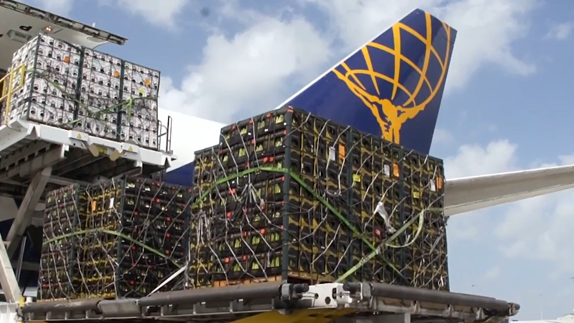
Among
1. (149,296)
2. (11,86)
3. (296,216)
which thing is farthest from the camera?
(11,86)

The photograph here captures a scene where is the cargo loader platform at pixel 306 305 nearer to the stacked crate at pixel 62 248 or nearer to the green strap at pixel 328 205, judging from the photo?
the green strap at pixel 328 205

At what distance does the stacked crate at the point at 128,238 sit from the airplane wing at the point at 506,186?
6825 mm

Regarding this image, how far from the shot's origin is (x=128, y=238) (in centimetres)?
921

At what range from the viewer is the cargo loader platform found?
233 inches

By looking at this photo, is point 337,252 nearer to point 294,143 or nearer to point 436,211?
point 294,143

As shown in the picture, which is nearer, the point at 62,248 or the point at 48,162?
the point at 62,248

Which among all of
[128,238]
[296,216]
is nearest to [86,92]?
[128,238]

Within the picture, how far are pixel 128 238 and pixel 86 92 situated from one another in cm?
454

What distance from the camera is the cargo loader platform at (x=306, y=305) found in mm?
5914

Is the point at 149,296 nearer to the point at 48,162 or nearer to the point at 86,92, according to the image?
the point at 48,162

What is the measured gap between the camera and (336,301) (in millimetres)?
5797

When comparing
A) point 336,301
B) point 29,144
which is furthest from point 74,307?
point 29,144

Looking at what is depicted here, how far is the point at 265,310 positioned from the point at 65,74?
26.1 feet

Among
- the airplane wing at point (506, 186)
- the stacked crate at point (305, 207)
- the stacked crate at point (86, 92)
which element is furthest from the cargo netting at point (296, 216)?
the airplane wing at point (506, 186)
